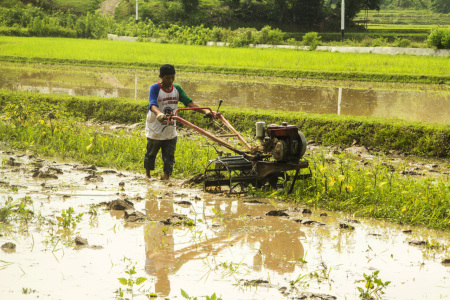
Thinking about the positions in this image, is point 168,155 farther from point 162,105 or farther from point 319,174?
point 319,174

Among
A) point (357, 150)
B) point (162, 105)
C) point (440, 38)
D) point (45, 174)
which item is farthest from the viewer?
point (440, 38)

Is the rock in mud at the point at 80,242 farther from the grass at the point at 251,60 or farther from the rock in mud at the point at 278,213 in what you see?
the grass at the point at 251,60

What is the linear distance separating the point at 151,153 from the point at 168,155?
0.62 feet

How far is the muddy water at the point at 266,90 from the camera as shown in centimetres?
1169

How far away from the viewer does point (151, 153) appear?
6.30m

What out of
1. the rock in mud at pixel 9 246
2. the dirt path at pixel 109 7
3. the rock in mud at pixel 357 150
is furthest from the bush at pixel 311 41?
the dirt path at pixel 109 7

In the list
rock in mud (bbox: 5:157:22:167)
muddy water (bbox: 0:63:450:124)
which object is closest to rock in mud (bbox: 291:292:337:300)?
rock in mud (bbox: 5:157:22:167)

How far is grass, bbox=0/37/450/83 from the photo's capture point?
16.9 metres

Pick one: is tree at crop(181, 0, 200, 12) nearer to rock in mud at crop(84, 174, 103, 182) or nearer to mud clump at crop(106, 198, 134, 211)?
rock in mud at crop(84, 174, 103, 182)

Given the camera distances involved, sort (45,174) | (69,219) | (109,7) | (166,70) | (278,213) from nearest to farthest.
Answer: (69,219)
(278,213)
(166,70)
(45,174)
(109,7)

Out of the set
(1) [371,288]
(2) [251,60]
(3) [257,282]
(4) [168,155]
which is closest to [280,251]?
(3) [257,282]

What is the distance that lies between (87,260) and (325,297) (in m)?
1.65

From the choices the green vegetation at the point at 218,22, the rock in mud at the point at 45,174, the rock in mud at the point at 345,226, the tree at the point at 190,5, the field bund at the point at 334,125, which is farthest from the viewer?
the tree at the point at 190,5

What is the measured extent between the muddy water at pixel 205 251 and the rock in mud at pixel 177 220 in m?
0.01
